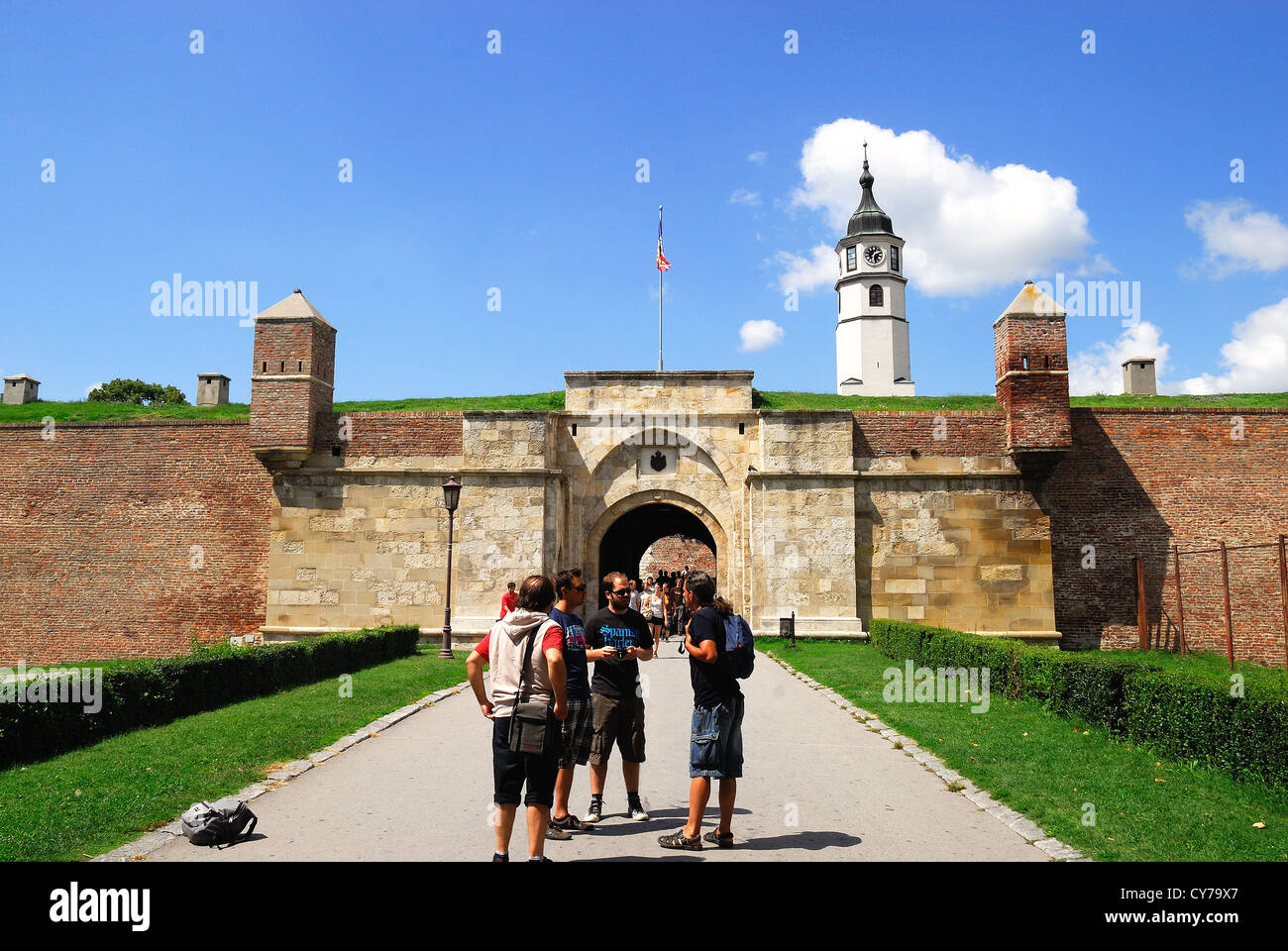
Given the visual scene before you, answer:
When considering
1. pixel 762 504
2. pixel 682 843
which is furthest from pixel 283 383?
pixel 682 843

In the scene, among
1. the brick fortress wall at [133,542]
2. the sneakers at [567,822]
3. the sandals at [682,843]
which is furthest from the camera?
the brick fortress wall at [133,542]

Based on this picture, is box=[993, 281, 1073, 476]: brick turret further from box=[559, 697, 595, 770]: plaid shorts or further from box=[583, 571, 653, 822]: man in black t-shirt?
box=[559, 697, 595, 770]: plaid shorts

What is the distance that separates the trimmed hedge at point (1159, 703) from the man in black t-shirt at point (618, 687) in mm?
5343

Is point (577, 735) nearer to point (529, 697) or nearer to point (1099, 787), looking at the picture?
point (529, 697)

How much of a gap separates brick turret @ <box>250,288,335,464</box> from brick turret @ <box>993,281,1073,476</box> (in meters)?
16.1

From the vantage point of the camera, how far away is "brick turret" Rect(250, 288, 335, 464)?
66.0ft

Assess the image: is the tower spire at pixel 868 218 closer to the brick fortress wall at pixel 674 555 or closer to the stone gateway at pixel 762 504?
the brick fortress wall at pixel 674 555

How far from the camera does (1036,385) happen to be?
19531 millimetres

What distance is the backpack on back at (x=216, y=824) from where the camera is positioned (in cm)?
577

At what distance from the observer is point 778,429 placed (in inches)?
804


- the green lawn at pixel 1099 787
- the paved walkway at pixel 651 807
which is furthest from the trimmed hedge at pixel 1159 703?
the paved walkway at pixel 651 807

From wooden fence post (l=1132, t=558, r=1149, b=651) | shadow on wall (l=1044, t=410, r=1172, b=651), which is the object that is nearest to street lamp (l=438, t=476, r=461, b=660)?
shadow on wall (l=1044, t=410, r=1172, b=651)

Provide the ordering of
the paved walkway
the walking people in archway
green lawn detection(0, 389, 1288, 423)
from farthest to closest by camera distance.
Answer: green lawn detection(0, 389, 1288, 423) < the walking people in archway < the paved walkway

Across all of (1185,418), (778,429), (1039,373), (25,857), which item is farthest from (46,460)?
(1185,418)
